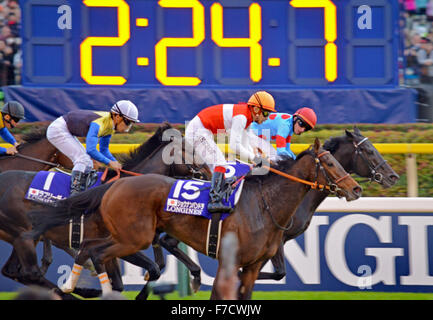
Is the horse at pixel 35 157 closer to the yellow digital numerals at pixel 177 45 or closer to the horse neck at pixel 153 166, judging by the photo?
the horse neck at pixel 153 166

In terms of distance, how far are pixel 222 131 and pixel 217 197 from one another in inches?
31.3

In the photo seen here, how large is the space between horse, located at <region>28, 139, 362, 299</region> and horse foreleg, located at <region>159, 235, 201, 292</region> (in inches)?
25.3

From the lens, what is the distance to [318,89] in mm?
8172

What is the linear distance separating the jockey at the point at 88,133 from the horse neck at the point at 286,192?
1.35 m

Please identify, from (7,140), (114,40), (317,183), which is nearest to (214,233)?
(317,183)

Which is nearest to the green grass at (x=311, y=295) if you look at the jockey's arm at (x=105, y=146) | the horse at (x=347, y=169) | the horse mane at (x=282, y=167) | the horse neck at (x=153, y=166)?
the horse at (x=347, y=169)

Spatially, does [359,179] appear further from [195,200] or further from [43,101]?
[43,101]

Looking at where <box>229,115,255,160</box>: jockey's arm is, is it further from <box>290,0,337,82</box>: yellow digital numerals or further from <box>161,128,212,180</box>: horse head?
<box>290,0,337,82</box>: yellow digital numerals

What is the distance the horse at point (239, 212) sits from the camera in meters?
5.23

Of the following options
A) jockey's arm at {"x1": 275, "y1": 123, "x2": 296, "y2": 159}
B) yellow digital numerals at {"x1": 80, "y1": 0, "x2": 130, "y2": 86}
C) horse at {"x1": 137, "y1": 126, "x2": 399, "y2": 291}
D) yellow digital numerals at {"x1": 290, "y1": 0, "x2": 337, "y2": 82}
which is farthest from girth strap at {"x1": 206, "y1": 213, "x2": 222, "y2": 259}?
yellow digital numerals at {"x1": 290, "y1": 0, "x2": 337, "y2": 82}

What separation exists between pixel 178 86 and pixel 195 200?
10.2ft
